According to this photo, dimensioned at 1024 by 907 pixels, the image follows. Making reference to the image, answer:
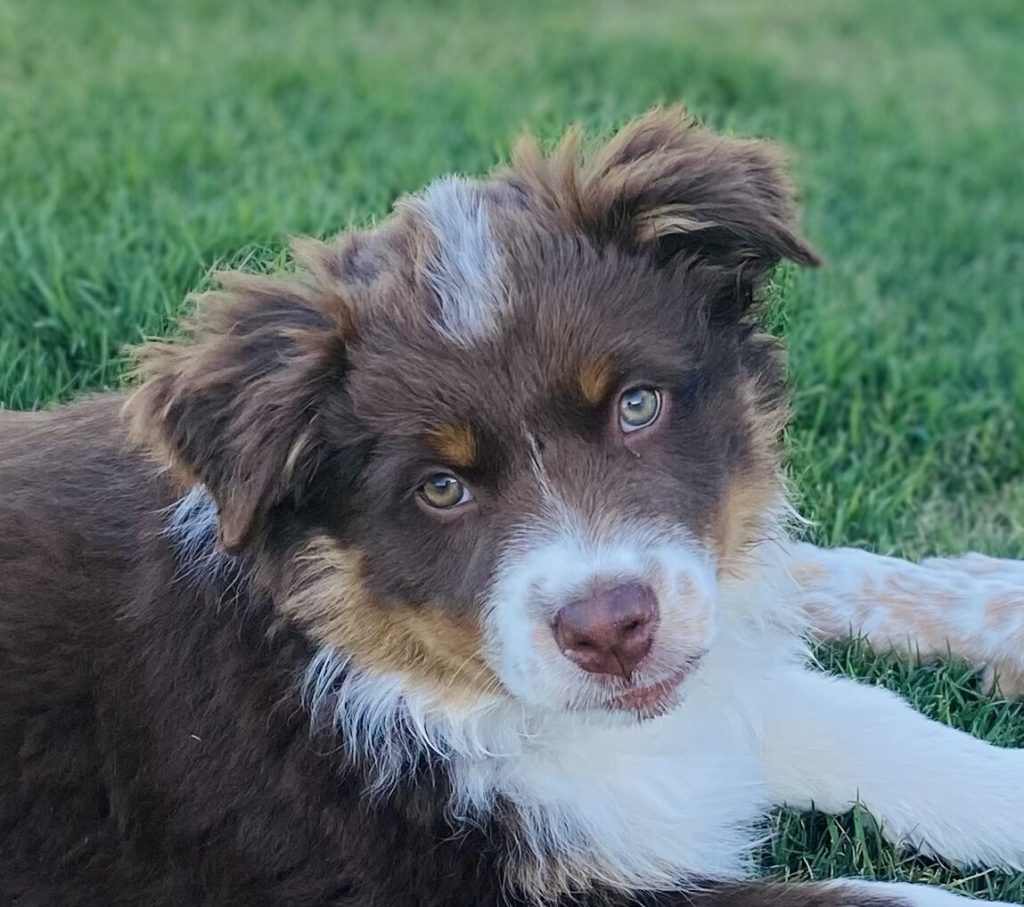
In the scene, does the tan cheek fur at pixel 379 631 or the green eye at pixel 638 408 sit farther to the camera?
the tan cheek fur at pixel 379 631

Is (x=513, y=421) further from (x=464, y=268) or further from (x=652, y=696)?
(x=652, y=696)

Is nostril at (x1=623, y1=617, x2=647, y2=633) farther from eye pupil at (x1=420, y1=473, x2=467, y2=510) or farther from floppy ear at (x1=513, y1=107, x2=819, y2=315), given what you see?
floppy ear at (x1=513, y1=107, x2=819, y2=315)

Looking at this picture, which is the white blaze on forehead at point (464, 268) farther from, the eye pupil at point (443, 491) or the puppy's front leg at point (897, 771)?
the puppy's front leg at point (897, 771)

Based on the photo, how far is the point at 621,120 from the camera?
5.85 metres

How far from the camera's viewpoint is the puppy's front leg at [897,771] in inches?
138

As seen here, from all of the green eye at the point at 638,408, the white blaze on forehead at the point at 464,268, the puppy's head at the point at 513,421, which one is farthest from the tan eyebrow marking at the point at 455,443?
the green eye at the point at 638,408

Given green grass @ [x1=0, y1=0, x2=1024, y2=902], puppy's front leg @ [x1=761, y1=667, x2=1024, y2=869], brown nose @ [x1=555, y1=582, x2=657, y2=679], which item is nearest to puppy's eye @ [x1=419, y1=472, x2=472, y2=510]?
brown nose @ [x1=555, y1=582, x2=657, y2=679]

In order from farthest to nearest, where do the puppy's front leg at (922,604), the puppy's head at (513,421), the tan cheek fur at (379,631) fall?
the puppy's front leg at (922,604), the tan cheek fur at (379,631), the puppy's head at (513,421)

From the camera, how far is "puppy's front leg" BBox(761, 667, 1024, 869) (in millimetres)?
3506

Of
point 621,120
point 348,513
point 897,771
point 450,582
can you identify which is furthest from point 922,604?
point 621,120

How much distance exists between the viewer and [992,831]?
3.50 metres

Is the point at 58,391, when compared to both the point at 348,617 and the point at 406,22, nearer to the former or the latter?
the point at 348,617

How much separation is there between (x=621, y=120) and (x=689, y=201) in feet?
9.19

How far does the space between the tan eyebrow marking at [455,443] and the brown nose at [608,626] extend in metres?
0.38
